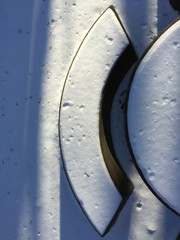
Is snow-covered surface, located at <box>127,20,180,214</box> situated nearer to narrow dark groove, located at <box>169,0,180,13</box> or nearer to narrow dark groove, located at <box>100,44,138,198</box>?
narrow dark groove, located at <box>100,44,138,198</box>

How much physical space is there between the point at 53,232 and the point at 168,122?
38.8 inches

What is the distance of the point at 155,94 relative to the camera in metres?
1.26

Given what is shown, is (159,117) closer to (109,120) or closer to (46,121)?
(109,120)

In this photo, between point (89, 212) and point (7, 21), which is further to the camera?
point (7, 21)

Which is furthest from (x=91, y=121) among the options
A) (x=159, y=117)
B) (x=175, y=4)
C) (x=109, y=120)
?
(x=175, y=4)

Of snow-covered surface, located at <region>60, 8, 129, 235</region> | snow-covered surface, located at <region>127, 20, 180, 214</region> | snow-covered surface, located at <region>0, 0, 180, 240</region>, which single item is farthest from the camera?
snow-covered surface, located at <region>0, 0, 180, 240</region>

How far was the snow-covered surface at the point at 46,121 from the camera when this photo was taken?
154cm

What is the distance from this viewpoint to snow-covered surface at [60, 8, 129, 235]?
1.40 metres

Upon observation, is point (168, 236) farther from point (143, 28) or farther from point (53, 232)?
point (143, 28)

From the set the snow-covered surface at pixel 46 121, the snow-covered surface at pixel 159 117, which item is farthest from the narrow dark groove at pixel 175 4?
the snow-covered surface at pixel 159 117

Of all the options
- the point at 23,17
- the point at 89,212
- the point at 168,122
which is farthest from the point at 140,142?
the point at 23,17

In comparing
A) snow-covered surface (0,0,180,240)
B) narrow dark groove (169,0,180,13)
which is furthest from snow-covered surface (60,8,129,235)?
narrow dark groove (169,0,180,13)

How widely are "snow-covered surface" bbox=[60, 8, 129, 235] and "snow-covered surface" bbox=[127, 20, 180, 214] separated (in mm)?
217

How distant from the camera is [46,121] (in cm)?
172
